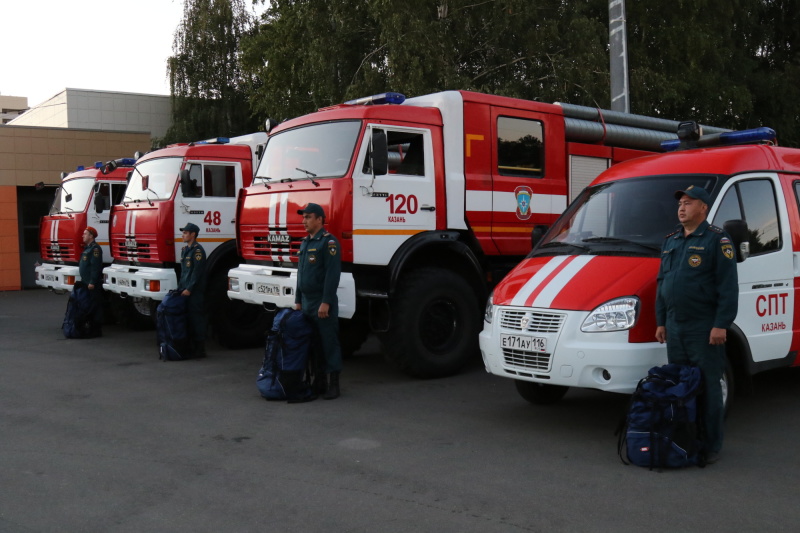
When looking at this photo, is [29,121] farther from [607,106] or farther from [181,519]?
[181,519]

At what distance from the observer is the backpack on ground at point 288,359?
7777 millimetres

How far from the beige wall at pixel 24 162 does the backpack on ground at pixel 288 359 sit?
67.5 ft

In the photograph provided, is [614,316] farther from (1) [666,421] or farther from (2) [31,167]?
(2) [31,167]

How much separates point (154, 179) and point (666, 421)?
29.0 ft

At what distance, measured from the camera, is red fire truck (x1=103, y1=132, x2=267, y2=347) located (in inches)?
446

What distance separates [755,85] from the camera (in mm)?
24672

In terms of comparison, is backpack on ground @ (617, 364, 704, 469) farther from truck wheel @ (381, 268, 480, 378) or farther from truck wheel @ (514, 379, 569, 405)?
truck wheel @ (381, 268, 480, 378)

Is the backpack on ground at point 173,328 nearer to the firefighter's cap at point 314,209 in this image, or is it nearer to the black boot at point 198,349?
the black boot at point 198,349

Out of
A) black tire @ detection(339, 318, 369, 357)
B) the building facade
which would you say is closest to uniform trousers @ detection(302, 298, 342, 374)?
black tire @ detection(339, 318, 369, 357)

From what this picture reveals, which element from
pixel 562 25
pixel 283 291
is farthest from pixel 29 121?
pixel 283 291

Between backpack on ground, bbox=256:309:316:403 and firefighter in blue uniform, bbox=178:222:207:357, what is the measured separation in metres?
3.02

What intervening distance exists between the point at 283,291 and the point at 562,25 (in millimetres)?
15730

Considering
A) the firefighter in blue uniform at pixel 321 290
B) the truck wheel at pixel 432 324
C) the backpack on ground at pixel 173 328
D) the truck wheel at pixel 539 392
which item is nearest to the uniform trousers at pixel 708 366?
the truck wheel at pixel 539 392

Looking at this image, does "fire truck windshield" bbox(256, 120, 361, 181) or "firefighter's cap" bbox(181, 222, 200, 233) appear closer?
"fire truck windshield" bbox(256, 120, 361, 181)
